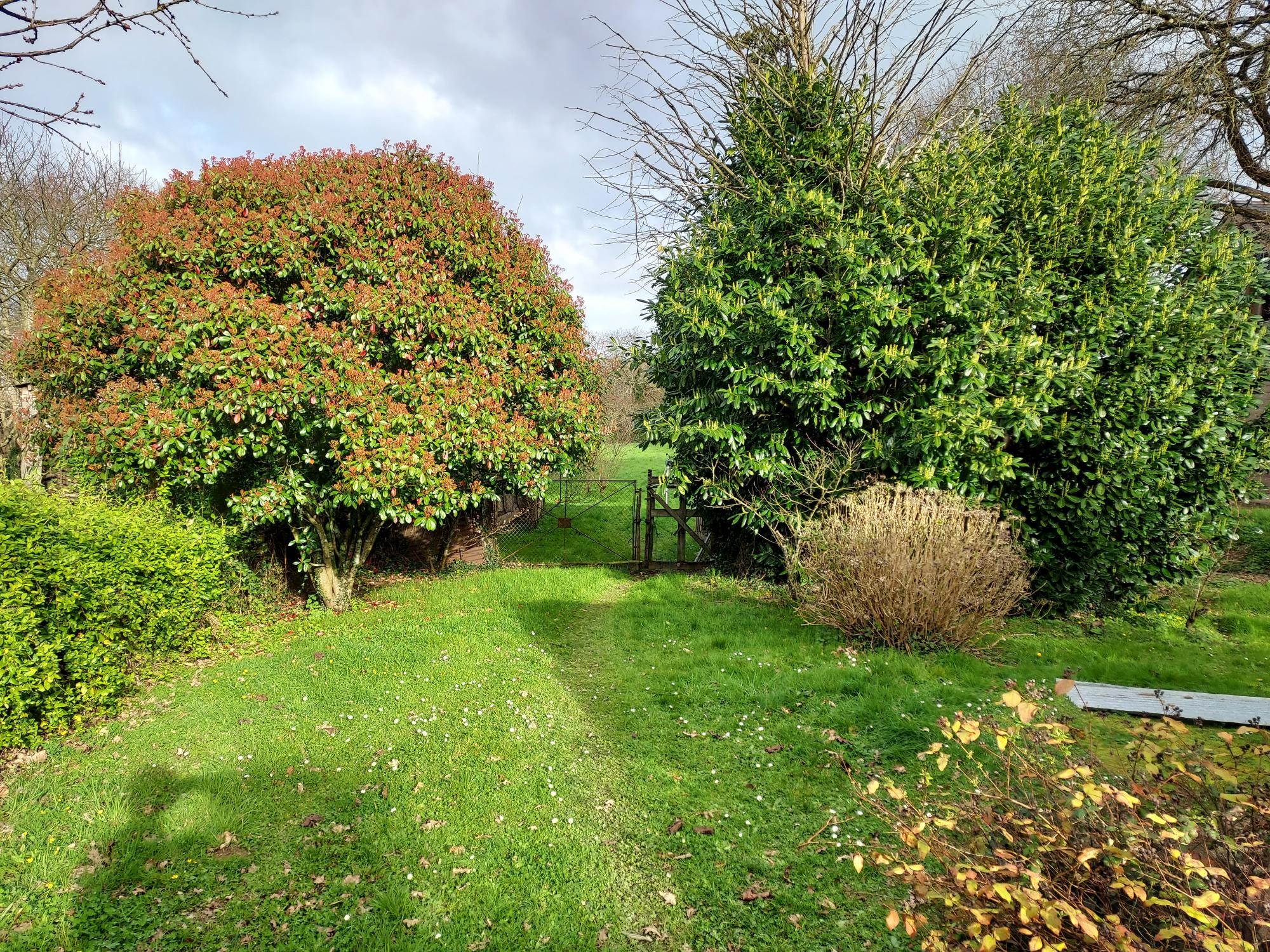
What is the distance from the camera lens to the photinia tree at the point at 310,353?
5988 mm

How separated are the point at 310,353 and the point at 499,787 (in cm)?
455

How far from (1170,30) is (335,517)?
15808 millimetres

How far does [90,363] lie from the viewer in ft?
21.1

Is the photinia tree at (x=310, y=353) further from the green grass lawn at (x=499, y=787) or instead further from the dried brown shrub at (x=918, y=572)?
the dried brown shrub at (x=918, y=572)

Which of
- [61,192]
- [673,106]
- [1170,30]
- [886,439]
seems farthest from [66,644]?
[1170,30]

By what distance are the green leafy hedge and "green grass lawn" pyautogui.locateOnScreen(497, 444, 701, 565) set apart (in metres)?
5.70

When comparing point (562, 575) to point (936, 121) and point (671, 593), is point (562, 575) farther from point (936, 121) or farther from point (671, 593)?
point (936, 121)

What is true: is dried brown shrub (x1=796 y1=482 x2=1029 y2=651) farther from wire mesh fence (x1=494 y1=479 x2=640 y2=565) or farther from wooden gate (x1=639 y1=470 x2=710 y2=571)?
wire mesh fence (x1=494 y1=479 x2=640 y2=565)

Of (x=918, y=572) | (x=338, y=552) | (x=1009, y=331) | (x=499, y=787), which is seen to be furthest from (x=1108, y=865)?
(x=338, y=552)

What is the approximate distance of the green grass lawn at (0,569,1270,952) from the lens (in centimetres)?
294

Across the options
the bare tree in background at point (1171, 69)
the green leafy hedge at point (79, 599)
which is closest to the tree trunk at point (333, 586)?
the green leafy hedge at point (79, 599)

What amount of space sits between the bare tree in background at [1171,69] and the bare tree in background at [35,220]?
1774 centimetres

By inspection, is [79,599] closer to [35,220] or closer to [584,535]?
[584,535]

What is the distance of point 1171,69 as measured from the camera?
10836 millimetres
